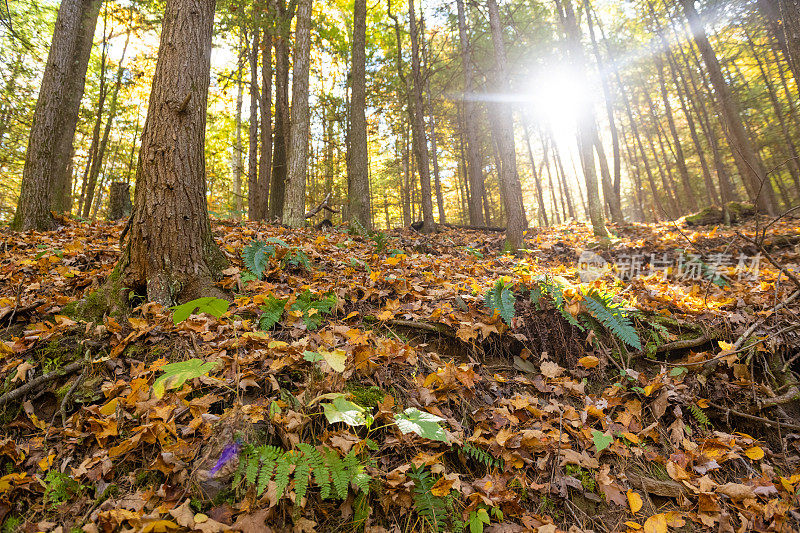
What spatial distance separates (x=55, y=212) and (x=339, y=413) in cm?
671

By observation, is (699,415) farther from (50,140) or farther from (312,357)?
(50,140)

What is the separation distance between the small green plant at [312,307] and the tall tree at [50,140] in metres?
5.21

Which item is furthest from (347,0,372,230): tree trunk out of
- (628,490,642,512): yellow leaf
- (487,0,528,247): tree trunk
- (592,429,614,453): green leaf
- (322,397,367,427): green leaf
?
(628,490,642,512): yellow leaf

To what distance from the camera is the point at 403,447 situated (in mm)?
2104

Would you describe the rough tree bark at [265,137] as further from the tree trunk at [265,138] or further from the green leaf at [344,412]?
the green leaf at [344,412]

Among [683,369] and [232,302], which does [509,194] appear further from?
[232,302]

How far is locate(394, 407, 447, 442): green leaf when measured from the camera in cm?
194

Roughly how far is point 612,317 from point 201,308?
3.55 meters

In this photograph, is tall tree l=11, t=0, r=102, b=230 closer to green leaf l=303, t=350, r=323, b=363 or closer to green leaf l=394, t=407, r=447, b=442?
green leaf l=303, t=350, r=323, b=363

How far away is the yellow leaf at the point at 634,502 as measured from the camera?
2092 mm

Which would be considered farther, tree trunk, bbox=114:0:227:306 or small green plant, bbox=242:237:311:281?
small green plant, bbox=242:237:311:281

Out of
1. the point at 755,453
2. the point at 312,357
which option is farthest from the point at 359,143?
the point at 755,453

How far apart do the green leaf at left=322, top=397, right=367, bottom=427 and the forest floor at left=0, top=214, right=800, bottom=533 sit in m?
0.01

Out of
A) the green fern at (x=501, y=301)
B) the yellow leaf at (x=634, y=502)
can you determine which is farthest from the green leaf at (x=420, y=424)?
the green fern at (x=501, y=301)
